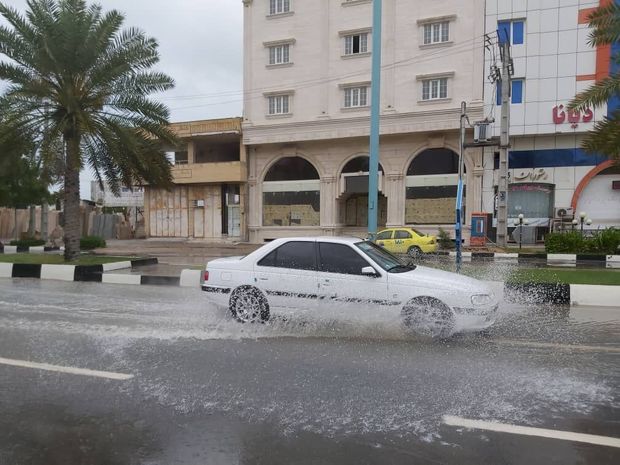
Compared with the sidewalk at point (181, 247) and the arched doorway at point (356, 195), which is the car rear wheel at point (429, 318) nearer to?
the sidewalk at point (181, 247)

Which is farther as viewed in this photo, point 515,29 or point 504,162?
point 515,29

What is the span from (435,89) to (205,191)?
15.3 metres

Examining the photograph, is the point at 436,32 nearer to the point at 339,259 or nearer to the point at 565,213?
the point at 565,213

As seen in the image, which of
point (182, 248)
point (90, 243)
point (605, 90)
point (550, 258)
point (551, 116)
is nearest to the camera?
point (605, 90)

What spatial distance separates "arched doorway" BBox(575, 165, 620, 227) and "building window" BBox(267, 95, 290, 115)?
16.3 meters

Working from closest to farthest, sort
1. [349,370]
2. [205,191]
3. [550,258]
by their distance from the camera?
[349,370], [550,258], [205,191]

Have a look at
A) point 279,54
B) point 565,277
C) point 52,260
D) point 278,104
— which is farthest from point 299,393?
point 279,54

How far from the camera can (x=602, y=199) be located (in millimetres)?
25031

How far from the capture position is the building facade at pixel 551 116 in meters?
24.5

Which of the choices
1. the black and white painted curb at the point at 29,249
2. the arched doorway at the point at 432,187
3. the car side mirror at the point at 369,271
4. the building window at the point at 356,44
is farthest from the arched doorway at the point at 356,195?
the car side mirror at the point at 369,271

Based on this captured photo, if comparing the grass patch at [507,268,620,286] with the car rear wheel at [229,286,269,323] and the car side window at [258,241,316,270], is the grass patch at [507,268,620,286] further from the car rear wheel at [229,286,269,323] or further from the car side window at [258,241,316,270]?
the car rear wheel at [229,286,269,323]

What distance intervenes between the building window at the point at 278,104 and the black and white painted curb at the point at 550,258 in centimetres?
1477

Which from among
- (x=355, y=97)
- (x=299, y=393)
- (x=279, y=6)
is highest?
(x=279, y=6)

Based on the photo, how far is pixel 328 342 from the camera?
249 inches
